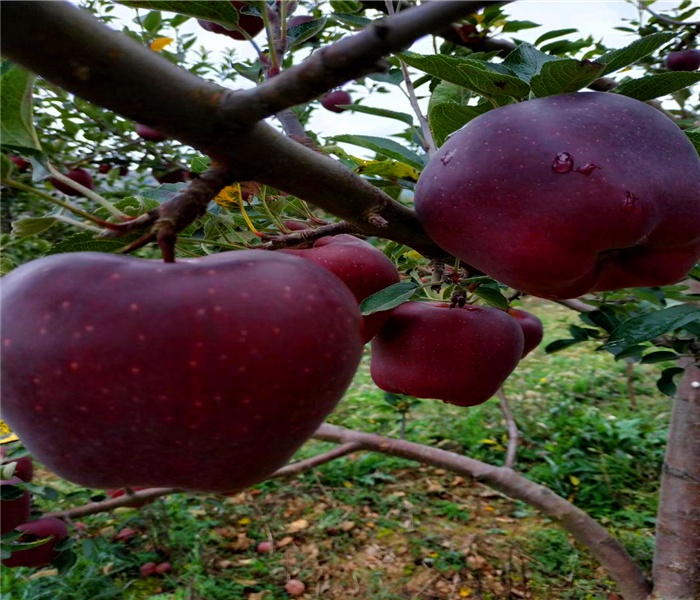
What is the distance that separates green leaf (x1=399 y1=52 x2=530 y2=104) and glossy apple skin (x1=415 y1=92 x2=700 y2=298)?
3 centimetres

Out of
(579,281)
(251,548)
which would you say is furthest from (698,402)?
(251,548)

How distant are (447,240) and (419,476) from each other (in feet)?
7.62

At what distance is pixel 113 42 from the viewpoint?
33cm

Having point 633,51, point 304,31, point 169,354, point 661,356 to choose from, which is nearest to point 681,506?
point 661,356

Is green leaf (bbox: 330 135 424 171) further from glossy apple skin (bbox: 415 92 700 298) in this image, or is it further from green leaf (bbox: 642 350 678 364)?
green leaf (bbox: 642 350 678 364)

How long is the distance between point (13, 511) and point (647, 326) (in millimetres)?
1570

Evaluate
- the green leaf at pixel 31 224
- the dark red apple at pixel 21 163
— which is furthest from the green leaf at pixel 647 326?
the dark red apple at pixel 21 163

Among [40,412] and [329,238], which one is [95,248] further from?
[329,238]

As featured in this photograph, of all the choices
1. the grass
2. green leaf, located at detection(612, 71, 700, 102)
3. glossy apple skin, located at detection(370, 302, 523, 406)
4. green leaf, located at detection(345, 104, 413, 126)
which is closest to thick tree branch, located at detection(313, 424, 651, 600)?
the grass

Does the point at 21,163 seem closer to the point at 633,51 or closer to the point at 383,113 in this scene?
the point at 383,113

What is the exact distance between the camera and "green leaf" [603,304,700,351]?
0.84 metres

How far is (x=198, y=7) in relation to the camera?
1.88ft

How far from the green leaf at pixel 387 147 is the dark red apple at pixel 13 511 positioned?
121cm

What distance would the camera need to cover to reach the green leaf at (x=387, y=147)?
0.81m
